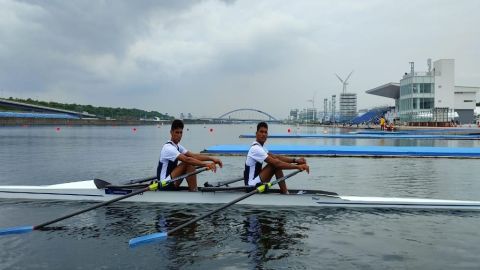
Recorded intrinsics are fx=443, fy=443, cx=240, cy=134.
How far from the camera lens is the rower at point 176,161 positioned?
11133 millimetres

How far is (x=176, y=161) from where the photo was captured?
11.5 metres

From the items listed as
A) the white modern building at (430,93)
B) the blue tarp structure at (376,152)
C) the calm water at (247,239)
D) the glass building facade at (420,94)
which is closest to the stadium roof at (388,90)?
the white modern building at (430,93)

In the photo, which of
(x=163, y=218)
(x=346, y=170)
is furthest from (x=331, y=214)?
(x=346, y=170)

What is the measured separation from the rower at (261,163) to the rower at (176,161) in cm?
85

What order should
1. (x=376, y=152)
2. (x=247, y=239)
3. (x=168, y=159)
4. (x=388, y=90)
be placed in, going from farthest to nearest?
1. (x=388, y=90)
2. (x=376, y=152)
3. (x=168, y=159)
4. (x=247, y=239)

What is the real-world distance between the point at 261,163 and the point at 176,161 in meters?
2.20

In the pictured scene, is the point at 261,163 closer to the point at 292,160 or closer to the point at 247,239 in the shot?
the point at 292,160

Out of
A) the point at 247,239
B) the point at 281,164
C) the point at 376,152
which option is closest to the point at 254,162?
the point at 281,164

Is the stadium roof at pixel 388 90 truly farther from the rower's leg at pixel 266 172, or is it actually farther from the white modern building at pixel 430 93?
the rower's leg at pixel 266 172

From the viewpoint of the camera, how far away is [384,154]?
2844 cm

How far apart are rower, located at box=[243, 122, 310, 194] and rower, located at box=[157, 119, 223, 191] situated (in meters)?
0.85

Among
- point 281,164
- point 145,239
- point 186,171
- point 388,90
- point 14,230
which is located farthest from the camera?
point 388,90

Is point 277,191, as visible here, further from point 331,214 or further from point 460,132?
point 460,132

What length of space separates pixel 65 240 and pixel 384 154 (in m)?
23.1
